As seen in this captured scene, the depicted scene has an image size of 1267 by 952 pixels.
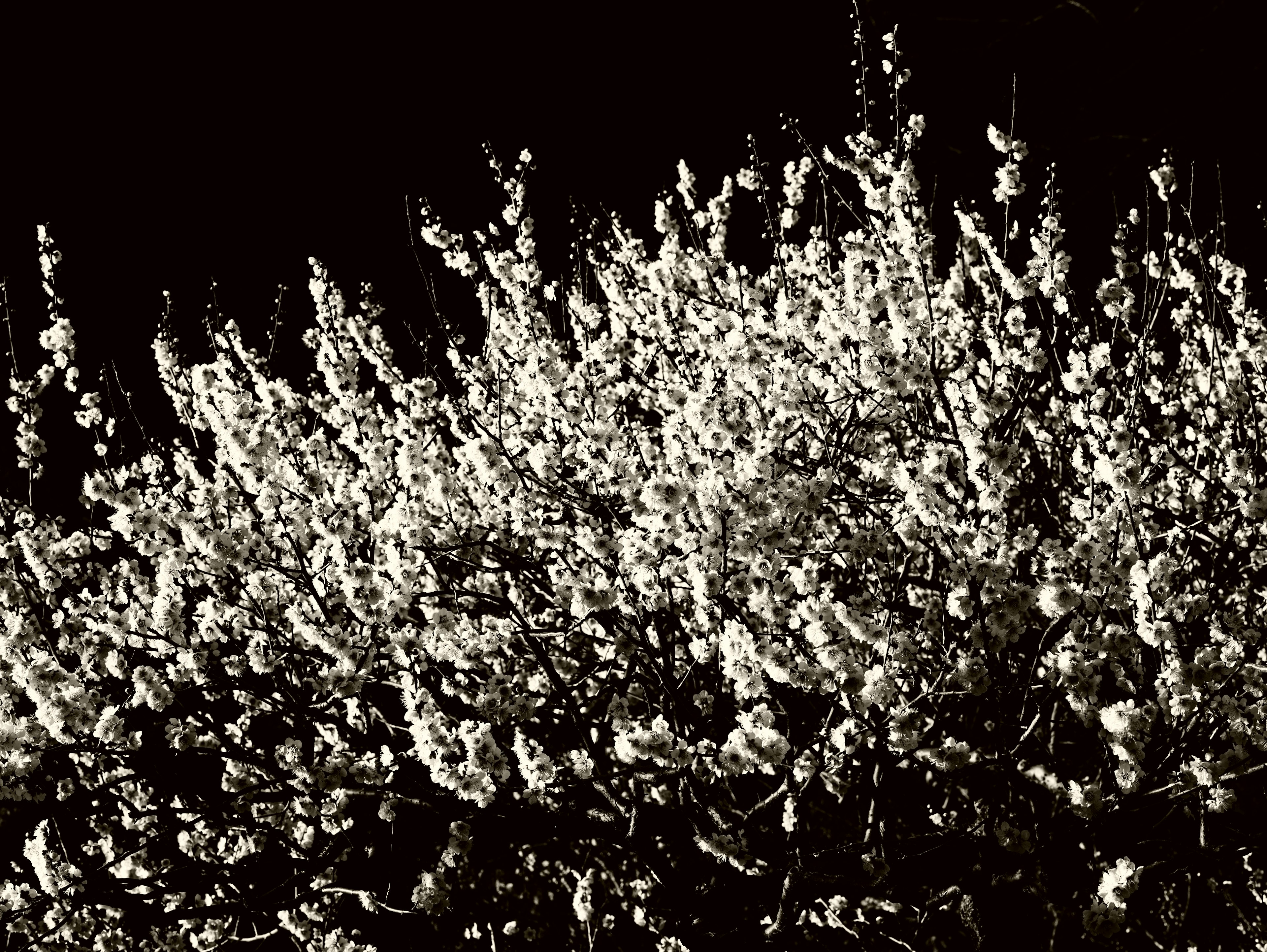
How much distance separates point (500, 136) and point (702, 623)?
4.86m

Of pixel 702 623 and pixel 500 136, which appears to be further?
pixel 500 136

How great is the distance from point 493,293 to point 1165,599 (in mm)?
2929

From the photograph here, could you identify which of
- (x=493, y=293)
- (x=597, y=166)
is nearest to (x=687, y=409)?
(x=493, y=293)

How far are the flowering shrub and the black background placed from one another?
1.60 metres

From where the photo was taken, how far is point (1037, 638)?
4.07m

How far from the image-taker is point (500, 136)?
7.27 meters

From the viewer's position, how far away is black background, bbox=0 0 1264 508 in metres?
6.57

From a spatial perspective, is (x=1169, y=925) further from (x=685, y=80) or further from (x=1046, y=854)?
(x=685, y=80)

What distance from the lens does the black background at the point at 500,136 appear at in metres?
6.57

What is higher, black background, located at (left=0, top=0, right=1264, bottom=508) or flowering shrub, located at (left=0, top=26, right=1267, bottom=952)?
black background, located at (left=0, top=0, right=1264, bottom=508)

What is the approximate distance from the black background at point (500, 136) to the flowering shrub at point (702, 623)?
1.60 m

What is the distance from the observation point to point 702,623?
3.48m

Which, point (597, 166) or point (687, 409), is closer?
point (687, 409)

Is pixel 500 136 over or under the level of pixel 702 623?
over
